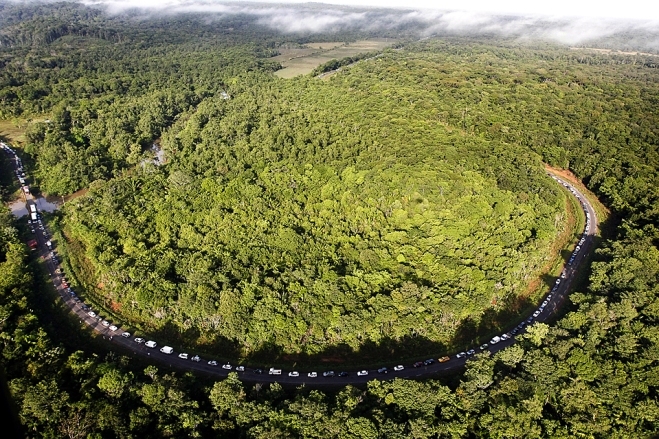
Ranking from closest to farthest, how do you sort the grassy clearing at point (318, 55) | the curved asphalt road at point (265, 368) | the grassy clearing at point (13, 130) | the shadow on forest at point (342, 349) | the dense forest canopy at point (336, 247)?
the dense forest canopy at point (336, 247) < the curved asphalt road at point (265, 368) < the shadow on forest at point (342, 349) < the grassy clearing at point (13, 130) < the grassy clearing at point (318, 55)

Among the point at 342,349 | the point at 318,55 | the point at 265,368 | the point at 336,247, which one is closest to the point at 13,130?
the point at 336,247

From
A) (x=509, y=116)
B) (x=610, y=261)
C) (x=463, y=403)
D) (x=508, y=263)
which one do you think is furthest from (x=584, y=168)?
(x=463, y=403)

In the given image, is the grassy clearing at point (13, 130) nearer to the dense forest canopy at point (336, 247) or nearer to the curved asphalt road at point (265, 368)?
the dense forest canopy at point (336, 247)

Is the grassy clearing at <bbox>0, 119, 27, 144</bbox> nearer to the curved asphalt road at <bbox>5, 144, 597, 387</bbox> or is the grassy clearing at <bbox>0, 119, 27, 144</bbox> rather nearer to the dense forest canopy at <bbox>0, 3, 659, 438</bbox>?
the dense forest canopy at <bbox>0, 3, 659, 438</bbox>

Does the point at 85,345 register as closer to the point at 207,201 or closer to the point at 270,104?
the point at 207,201

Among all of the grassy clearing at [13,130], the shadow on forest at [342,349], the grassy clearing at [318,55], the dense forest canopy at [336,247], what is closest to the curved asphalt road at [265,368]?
the shadow on forest at [342,349]

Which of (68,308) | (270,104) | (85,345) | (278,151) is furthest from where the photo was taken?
(270,104)

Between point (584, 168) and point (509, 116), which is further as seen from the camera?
point (509, 116)
